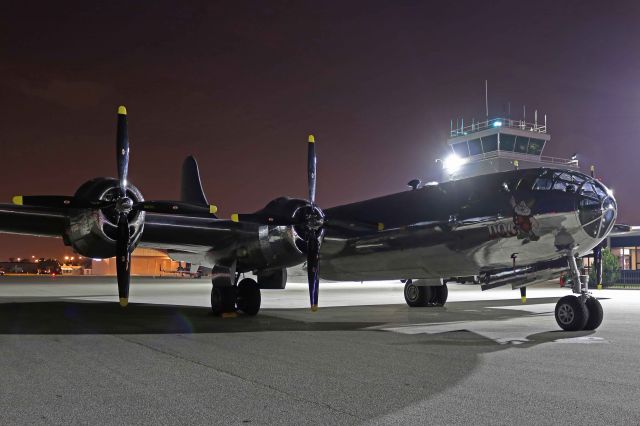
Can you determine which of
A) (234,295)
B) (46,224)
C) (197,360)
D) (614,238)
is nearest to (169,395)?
(197,360)

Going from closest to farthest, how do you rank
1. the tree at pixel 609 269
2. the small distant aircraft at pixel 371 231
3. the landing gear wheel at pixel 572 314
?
the landing gear wheel at pixel 572 314 → the small distant aircraft at pixel 371 231 → the tree at pixel 609 269

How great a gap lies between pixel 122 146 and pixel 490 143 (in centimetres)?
3576

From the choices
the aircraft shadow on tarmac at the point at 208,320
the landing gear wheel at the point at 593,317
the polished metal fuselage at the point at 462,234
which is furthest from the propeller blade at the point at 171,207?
the landing gear wheel at the point at 593,317

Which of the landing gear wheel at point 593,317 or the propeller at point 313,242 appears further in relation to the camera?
the propeller at point 313,242

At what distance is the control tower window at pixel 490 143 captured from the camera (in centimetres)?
4489

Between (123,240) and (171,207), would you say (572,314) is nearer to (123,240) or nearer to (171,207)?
(171,207)

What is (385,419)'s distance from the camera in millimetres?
5414

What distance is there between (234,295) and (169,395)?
34.9ft

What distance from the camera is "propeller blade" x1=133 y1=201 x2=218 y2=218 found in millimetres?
14219

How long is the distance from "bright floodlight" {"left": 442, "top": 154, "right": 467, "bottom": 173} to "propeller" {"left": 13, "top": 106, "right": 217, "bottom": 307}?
35.9 m

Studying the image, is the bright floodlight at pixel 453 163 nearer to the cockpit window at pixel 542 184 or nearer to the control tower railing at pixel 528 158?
the control tower railing at pixel 528 158

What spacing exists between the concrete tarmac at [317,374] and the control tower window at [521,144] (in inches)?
1298

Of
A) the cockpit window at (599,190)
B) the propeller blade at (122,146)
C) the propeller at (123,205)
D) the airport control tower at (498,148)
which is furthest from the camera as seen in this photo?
the airport control tower at (498,148)

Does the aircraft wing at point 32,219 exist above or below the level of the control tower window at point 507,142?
below
